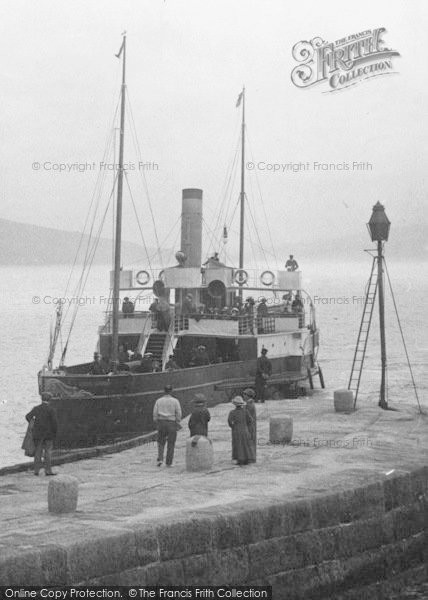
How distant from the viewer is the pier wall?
9.69 metres

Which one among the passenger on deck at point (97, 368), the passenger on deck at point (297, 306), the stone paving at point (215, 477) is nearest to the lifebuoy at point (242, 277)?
the passenger on deck at point (297, 306)

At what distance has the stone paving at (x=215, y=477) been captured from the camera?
1110 centimetres

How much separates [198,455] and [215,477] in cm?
74

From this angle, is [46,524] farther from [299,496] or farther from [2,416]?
[2,416]

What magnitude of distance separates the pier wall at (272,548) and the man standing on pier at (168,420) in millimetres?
3442

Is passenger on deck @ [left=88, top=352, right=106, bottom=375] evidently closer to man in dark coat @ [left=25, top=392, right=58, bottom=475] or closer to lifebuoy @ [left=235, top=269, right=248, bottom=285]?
lifebuoy @ [left=235, top=269, right=248, bottom=285]

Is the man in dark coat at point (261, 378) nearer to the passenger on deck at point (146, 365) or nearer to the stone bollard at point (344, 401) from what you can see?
the passenger on deck at point (146, 365)

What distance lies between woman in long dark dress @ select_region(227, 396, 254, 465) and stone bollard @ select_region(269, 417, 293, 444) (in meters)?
2.33

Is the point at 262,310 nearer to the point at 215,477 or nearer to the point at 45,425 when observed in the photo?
the point at 45,425

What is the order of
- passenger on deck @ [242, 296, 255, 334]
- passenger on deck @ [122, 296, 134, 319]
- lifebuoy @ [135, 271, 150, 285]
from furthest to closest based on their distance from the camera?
1. lifebuoy @ [135, 271, 150, 285]
2. passenger on deck @ [122, 296, 134, 319]
3. passenger on deck @ [242, 296, 255, 334]

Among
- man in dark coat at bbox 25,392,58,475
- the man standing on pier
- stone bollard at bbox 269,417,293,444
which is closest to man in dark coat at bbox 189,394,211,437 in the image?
the man standing on pier

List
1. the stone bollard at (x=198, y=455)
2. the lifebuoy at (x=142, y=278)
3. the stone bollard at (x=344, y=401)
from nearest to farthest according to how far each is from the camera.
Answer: the stone bollard at (x=198, y=455) → the stone bollard at (x=344, y=401) → the lifebuoy at (x=142, y=278)

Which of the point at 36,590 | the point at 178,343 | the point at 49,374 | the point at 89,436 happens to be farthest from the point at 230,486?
the point at 178,343

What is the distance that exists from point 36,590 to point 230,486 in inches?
178
